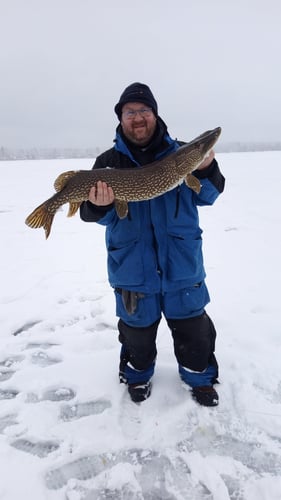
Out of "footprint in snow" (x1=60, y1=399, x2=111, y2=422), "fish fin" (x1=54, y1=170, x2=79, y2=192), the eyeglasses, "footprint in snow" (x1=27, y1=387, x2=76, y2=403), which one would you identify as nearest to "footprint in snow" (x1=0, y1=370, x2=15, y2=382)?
"footprint in snow" (x1=27, y1=387, x2=76, y2=403)

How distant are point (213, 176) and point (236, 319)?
73.7 inches

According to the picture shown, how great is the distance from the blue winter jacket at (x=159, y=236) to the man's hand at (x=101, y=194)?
0.20 feet

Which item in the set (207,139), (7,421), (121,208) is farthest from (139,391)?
(207,139)

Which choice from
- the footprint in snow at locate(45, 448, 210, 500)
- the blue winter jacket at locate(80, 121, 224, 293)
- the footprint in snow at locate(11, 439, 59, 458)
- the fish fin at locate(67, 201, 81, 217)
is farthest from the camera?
the fish fin at locate(67, 201, 81, 217)

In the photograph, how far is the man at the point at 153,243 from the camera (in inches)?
96.0

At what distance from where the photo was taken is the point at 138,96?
94.8 inches

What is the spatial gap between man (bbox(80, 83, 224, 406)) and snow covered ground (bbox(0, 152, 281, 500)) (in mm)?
261

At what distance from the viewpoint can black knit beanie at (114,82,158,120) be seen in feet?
7.91

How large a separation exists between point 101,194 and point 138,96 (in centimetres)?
75

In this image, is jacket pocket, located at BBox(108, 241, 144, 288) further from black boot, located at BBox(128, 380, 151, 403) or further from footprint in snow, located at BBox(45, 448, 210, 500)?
footprint in snow, located at BBox(45, 448, 210, 500)

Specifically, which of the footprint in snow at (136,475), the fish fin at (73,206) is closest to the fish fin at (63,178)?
the fish fin at (73,206)

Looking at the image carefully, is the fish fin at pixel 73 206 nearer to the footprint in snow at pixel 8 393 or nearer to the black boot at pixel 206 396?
the footprint in snow at pixel 8 393

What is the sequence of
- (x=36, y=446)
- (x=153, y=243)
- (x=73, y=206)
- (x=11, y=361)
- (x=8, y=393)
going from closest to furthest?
(x=36, y=446) < (x=153, y=243) < (x=73, y=206) < (x=8, y=393) < (x=11, y=361)

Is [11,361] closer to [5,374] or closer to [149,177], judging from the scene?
[5,374]
